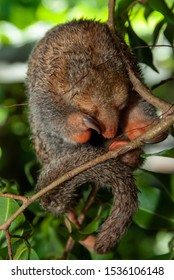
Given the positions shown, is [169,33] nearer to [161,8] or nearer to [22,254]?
[161,8]

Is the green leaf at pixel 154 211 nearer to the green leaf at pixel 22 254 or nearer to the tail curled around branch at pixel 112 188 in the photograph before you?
the tail curled around branch at pixel 112 188

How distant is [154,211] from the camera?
1.65m

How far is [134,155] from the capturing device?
1555 millimetres

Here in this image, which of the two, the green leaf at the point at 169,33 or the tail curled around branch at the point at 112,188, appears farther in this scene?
the green leaf at the point at 169,33

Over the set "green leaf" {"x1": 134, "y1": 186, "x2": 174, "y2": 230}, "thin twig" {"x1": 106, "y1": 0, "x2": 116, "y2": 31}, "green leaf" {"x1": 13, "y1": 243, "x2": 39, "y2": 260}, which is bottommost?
"green leaf" {"x1": 13, "y1": 243, "x2": 39, "y2": 260}

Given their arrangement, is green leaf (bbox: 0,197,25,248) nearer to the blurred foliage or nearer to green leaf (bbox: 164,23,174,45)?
the blurred foliage

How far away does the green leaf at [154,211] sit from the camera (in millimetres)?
1639

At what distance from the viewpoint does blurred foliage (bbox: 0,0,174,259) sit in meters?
1.51

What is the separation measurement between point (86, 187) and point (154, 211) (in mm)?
278

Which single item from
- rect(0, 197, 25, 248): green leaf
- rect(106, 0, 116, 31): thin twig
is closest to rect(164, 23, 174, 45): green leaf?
rect(106, 0, 116, 31): thin twig

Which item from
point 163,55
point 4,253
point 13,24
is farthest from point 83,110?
point 163,55

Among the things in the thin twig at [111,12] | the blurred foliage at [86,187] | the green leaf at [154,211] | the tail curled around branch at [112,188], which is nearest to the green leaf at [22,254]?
the blurred foliage at [86,187]

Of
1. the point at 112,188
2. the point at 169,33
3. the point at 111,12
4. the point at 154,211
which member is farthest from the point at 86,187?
the point at 111,12

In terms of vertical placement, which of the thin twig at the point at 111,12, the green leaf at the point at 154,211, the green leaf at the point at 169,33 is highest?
the green leaf at the point at 169,33
